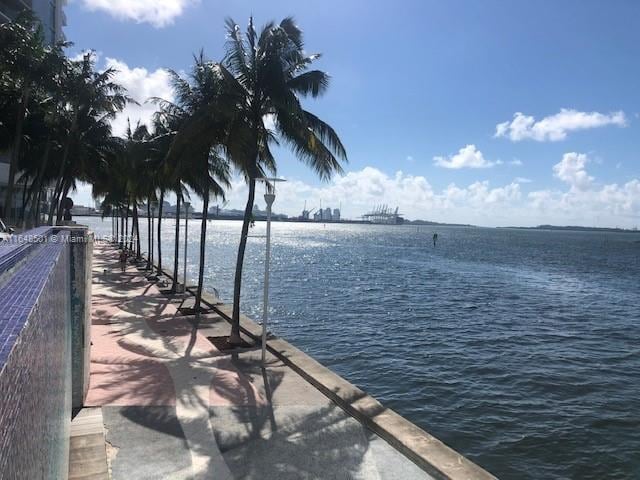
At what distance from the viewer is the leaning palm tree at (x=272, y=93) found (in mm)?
13141

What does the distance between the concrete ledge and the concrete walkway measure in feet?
0.50

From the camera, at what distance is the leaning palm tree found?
13141 millimetres

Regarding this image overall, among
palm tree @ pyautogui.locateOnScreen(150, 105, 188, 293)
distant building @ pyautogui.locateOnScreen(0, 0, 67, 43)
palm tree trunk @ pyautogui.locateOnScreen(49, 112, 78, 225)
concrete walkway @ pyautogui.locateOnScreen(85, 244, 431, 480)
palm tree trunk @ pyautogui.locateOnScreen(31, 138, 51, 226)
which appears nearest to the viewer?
concrete walkway @ pyautogui.locateOnScreen(85, 244, 431, 480)

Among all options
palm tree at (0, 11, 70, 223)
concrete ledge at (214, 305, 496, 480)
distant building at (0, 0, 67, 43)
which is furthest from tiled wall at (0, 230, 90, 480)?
distant building at (0, 0, 67, 43)

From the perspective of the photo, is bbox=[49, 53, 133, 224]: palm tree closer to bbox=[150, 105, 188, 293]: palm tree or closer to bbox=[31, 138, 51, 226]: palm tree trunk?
bbox=[31, 138, 51, 226]: palm tree trunk

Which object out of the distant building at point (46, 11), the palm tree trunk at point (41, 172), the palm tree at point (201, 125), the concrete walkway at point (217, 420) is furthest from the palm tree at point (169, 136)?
the distant building at point (46, 11)

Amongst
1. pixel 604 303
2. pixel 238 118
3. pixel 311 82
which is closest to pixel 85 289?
pixel 238 118

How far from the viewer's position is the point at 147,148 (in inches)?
914

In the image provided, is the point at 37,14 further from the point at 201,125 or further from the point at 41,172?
the point at 201,125

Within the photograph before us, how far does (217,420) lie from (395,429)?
2.80 m

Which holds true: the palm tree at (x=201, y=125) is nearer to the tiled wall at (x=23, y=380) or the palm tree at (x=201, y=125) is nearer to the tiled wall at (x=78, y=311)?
the tiled wall at (x=78, y=311)

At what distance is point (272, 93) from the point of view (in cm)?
1312

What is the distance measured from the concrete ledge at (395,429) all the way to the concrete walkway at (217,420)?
152 millimetres

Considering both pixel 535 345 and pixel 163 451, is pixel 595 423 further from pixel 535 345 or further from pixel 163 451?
pixel 163 451
